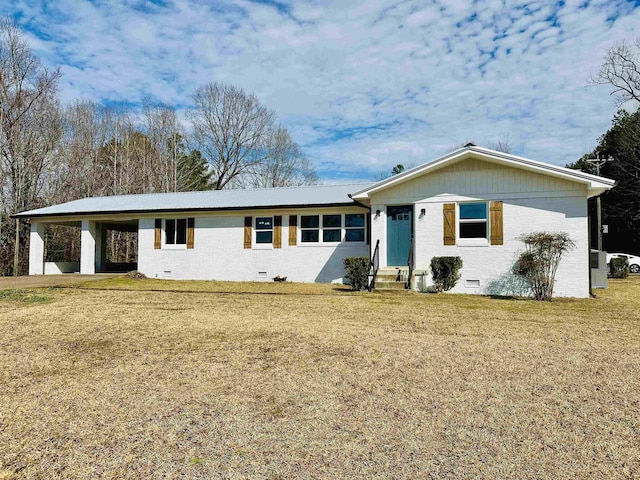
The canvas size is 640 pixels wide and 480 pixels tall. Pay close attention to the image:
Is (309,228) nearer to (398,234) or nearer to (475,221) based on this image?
(398,234)

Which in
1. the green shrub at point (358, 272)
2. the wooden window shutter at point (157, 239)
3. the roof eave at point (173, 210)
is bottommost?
the green shrub at point (358, 272)

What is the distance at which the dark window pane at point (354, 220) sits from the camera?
17.0m

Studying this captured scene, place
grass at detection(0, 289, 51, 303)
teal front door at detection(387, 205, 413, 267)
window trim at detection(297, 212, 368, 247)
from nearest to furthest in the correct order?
grass at detection(0, 289, 51, 303) → teal front door at detection(387, 205, 413, 267) → window trim at detection(297, 212, 368, 247)

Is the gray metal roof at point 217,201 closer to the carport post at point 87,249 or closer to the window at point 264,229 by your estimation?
the window at point 264,229

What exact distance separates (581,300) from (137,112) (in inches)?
1409

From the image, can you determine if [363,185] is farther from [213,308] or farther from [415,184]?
[213,308]

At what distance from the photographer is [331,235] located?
1730 centimetres

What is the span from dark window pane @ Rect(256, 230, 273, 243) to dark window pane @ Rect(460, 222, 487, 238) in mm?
7558

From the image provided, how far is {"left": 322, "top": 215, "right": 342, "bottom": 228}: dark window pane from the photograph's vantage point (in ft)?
56.6

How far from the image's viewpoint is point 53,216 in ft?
67.6

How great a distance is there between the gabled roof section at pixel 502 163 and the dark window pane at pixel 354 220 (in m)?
1.78

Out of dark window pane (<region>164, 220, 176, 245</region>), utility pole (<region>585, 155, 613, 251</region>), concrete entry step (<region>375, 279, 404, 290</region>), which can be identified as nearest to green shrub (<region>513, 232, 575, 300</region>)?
concrete entry step (<region>375, 279, 404, 290</region>)

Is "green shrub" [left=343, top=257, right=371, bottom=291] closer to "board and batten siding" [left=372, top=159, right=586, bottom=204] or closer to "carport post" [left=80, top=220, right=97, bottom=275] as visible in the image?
"board and batten siding" [left=372, top=159, right=586, bottom=204]

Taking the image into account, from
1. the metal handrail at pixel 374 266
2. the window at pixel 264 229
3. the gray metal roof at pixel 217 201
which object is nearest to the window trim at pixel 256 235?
the window at pixel 264 229
